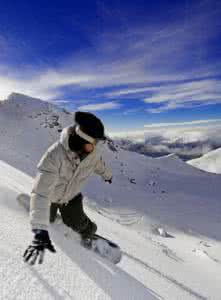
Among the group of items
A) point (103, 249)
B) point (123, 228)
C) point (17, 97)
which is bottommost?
point (123, 228)

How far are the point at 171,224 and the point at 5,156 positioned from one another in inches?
381

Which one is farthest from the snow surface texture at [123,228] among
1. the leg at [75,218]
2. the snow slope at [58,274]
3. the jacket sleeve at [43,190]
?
the jacket sleeve at [43,190]

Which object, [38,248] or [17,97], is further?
[17,97]

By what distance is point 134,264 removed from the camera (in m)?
3.39

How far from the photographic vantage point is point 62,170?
2.59m

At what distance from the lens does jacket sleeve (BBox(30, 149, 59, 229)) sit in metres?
2.26

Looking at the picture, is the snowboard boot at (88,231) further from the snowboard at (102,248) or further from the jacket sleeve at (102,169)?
the jacket sleeve at (102,169)

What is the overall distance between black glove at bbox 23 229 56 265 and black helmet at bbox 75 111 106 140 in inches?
35.2

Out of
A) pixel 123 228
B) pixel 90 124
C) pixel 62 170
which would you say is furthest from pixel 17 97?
pixel 90 124

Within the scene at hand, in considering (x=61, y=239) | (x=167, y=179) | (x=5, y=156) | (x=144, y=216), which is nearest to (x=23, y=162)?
(x=5, y=156)

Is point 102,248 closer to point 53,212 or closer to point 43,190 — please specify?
point 53,212

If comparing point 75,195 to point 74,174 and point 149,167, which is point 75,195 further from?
point 149,167

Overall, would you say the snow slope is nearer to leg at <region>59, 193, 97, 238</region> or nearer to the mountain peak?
leg at <region>59, 193, 97, 238</region>

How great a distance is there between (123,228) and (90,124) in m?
5.26
